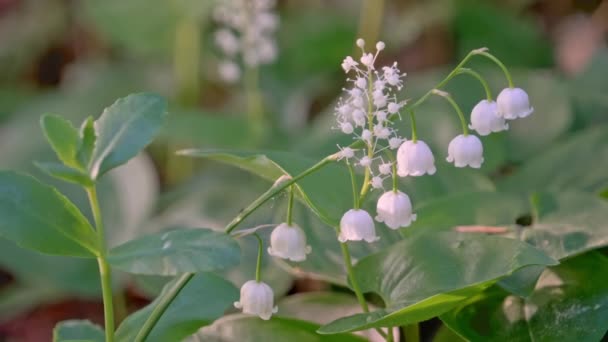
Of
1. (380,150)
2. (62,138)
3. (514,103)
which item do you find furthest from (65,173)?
(514,103)

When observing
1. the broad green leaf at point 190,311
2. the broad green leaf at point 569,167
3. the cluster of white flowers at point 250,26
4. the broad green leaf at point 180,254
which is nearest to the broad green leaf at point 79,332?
the broad green leaf at point 190,311

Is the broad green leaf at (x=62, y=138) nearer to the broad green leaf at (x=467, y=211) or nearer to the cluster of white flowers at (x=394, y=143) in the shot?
the cluster of white flowers at (x=394, y=143)

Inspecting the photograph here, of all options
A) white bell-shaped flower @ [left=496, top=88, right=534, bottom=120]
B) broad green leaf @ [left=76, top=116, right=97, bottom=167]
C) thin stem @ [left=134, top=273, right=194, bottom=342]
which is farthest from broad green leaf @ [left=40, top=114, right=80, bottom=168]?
white bell-shaped flower @ [left=496, top=88, right=534, bottom=120]

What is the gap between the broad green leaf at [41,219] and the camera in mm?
640

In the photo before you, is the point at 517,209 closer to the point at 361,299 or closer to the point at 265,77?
the point at 361,299

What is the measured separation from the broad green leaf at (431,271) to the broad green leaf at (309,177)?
71 mm

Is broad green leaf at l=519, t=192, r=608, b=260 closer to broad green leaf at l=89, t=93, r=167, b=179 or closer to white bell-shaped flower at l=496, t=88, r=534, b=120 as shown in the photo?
white bell-shaped flower at l=496, t=88, r=534, b=120

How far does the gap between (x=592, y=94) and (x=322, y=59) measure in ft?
2.68

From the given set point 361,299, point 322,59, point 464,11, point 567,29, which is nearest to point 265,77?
point 322,59

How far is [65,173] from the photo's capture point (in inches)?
24.1

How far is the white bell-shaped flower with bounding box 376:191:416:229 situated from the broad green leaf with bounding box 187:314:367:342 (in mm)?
189

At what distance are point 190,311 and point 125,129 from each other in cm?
19

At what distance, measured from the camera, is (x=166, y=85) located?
1.97 metres

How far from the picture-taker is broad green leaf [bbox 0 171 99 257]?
64cm
